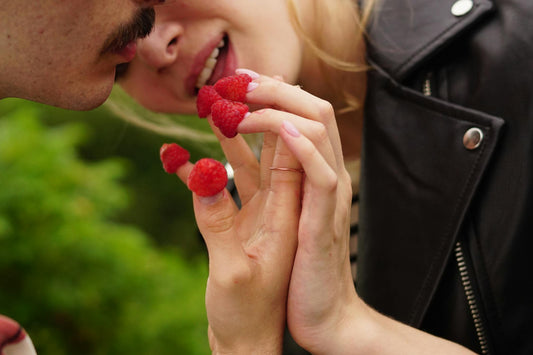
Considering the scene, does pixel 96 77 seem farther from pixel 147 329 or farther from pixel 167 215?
pixel 167 215

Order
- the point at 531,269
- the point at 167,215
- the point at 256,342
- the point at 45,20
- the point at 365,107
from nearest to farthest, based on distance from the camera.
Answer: the point at 45,20 < the point at 256,342 < the point at 531,269 < the point at 365,107 < the point at 167,215

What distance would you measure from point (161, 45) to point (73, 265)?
1.25m

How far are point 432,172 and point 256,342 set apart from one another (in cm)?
65

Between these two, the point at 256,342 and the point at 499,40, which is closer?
the point at 256,342

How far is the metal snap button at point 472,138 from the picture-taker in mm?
1327

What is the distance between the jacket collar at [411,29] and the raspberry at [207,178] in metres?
0.69

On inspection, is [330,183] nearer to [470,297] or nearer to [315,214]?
[315,214]

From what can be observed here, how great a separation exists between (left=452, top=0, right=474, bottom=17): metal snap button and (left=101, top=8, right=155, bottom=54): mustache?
2.55 feet

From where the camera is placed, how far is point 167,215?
414 cm

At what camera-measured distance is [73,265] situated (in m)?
2.29

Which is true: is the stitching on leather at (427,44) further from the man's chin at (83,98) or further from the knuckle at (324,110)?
the man's chin at (83,98)

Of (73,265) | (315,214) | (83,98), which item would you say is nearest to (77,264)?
(73,265)

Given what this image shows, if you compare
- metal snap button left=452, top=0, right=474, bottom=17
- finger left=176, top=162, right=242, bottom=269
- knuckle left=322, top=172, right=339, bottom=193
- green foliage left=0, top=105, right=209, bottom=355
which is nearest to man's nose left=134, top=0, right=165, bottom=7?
finger left=176, top=162, right=242, bottom=269

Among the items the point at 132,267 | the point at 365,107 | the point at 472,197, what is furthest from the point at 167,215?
the point at 472,197
